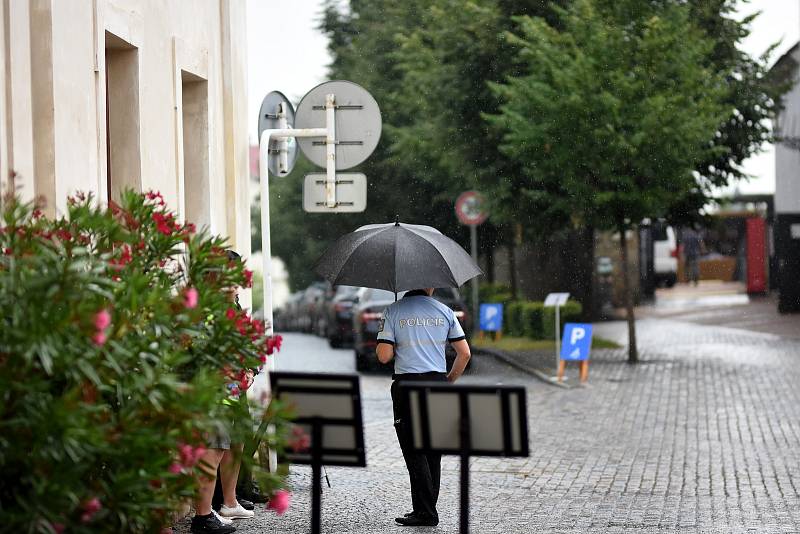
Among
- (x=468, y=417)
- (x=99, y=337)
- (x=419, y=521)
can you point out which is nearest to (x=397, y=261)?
(x=419, y=521)

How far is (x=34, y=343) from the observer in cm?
414

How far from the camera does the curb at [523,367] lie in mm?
Result: 19939

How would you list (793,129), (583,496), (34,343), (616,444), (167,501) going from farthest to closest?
(793,129) < (616,444) < (583,496) < (167,501) < (34,343)

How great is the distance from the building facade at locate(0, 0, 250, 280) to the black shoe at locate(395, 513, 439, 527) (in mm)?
2685

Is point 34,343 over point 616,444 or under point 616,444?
over

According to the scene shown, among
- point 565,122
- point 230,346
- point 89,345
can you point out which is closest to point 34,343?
point 89,345

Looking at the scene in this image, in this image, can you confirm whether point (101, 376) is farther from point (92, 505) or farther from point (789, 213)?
point (789, 213)

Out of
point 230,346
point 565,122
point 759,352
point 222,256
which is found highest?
point 565,122

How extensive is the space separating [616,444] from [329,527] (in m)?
5.48

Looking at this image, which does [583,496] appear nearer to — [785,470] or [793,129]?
[785,470]

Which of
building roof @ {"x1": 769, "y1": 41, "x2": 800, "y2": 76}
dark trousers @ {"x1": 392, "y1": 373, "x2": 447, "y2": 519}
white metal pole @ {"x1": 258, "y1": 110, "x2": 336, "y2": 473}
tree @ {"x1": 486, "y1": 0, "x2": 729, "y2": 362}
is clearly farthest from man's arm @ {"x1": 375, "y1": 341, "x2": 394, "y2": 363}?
building roof @ {"x1": 769, "y1": 41, "x2": 800, "y2": 76}

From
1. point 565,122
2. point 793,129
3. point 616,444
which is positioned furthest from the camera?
point 793,129

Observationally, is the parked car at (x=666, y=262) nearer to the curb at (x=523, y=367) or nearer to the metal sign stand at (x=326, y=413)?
the curb at (x=523, y=367)

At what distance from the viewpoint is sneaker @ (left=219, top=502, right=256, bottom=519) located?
8.64 m
